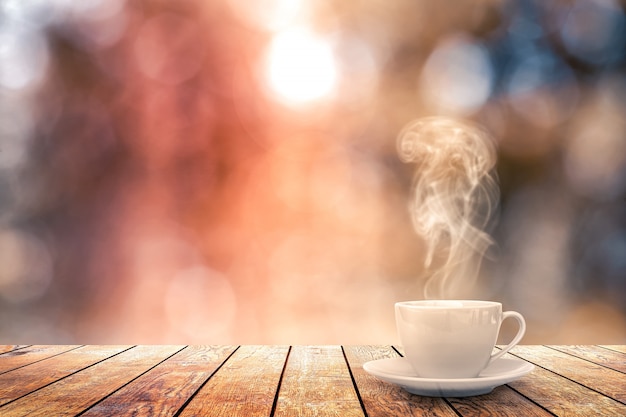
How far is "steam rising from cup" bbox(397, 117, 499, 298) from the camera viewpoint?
1667 millimetres

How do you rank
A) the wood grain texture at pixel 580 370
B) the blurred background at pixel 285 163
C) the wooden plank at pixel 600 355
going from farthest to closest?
the blurred background at pixel 285 163, the wooden plank at pixel 600 355, the wood grain texture at pixel 580 370

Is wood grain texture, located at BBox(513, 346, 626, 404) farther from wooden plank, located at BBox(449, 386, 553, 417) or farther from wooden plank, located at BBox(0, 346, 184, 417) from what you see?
wooden plank, located at BBox(0, 346, 184, 417)

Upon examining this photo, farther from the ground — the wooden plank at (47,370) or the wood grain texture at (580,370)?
the wooden plank at (47,370)

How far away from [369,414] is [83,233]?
1.37 m

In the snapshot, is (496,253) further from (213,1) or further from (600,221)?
(213,1)

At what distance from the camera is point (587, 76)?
168cm

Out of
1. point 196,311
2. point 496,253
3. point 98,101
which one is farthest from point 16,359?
point 496,253

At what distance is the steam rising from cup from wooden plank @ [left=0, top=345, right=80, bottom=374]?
104cm

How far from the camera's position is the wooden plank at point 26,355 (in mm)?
858

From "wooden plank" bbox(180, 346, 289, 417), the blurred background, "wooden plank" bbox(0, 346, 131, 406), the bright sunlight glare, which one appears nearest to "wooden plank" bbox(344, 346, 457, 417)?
"wooden plank" bbox(180, 346, 289, 417)

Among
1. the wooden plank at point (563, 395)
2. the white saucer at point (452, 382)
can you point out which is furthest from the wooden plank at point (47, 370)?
the wooden plank at point (563, 395)

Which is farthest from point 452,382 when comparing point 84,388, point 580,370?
point 84,388

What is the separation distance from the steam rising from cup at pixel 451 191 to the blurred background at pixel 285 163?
0.03 metres

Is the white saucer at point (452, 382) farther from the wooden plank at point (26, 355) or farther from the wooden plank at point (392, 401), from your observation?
the wooden plank at point (26, 355)
